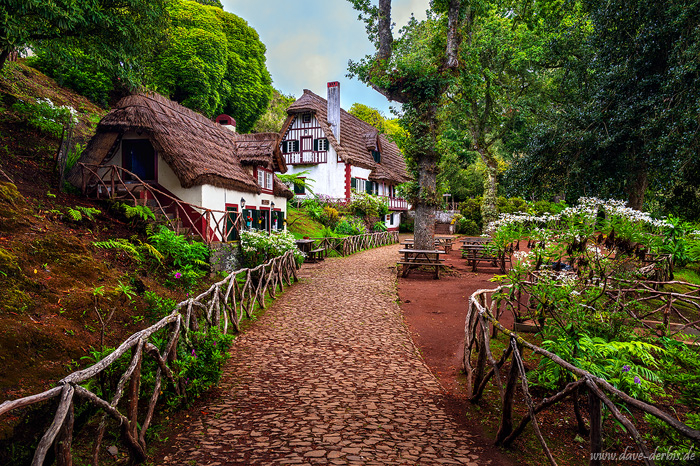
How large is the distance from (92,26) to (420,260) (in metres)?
13.1

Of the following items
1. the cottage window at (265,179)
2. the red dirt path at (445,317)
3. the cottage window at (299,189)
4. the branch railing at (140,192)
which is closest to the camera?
the red dirt path at (445,317)

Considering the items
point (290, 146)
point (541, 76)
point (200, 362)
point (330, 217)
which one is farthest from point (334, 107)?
point (200, 362)

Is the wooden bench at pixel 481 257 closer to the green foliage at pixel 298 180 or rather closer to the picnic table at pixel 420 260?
the picnic table at pixel 420 260

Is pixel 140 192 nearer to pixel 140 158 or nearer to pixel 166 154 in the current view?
pixel 166 154

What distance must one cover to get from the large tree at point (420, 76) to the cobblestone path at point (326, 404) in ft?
26.6

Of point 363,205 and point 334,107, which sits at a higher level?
point 334,107

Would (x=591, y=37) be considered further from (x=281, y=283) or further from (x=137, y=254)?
(x=137, y=254)

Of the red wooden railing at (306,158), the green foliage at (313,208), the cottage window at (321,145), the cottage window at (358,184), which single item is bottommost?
the green foliage at (313,208)

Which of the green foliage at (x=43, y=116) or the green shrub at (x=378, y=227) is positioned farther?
the green shrub at (x=378, y=227)

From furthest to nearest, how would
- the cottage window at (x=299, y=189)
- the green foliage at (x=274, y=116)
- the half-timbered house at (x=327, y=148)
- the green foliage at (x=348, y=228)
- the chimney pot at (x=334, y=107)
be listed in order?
the green foliage at (x=274, y=116)
the cottage window at (x=299, y=189)
the half-timbered house at (x=327, y=148)
the chimney pot at (x=334, y=107)
the green foliage at (x=348, y=228)

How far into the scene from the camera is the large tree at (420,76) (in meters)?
14.4

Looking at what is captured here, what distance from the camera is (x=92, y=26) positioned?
32.8 ft

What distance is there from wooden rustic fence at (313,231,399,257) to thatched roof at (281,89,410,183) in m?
7.15

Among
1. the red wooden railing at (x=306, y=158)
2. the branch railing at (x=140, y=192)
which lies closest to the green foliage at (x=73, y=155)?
the branch railing at (x=140, y=192)
